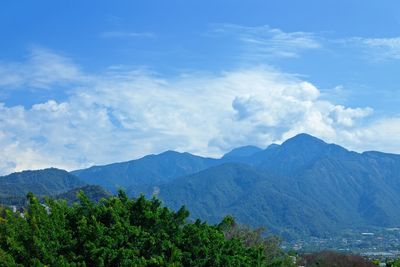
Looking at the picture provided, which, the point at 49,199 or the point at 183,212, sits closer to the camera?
the point at 49,199

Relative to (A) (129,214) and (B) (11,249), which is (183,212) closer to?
(A) (129,214)

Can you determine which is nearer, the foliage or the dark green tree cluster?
the dark green tree cluster

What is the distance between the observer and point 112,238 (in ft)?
55.6

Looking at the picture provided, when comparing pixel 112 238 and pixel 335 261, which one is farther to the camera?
pixel 335 261

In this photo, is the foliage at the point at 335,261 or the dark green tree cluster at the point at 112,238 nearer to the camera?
the dark green tree cluster at the point at 112,238

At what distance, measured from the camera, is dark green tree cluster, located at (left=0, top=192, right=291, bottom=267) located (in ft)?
53.0

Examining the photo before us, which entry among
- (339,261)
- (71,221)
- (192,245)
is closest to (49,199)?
(71,221)

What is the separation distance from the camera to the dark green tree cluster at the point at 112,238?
16156 millimetres

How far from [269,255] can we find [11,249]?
741 inches

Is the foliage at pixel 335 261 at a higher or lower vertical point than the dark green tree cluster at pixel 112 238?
lower

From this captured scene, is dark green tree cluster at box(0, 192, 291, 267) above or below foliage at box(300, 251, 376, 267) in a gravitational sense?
above

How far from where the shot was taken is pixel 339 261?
40.5m

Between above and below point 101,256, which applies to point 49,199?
above

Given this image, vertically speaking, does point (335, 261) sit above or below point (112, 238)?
below
